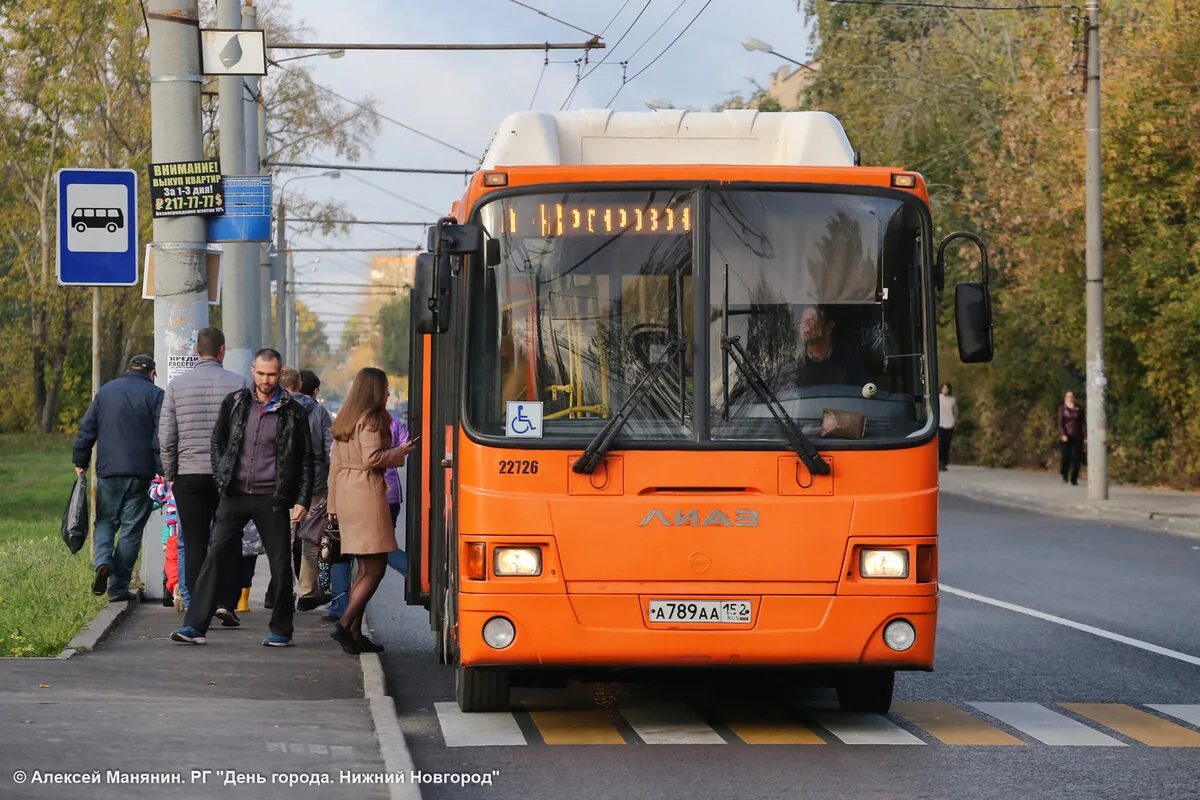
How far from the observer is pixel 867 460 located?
29.2 feet

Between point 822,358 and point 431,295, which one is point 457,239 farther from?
point 822,358

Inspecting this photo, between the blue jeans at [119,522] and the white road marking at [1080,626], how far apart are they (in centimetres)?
657

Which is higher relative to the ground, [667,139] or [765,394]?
[667,139]

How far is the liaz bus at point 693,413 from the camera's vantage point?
28.9 ft

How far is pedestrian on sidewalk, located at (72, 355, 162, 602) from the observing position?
13898 millimetres

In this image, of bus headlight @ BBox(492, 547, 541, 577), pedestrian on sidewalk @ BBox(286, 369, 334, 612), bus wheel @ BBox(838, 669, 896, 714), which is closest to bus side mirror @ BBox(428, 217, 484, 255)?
bus headlight @ BBox(492, 547, 541, 577)

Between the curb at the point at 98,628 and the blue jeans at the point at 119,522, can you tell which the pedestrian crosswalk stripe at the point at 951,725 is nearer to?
the curb at the point at 98,628

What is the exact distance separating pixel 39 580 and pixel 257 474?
4.29 meters

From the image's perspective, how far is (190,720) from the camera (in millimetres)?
8773

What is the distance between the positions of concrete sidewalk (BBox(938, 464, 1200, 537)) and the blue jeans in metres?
14.2

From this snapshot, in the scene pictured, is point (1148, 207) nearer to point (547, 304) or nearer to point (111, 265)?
point (111, 265)

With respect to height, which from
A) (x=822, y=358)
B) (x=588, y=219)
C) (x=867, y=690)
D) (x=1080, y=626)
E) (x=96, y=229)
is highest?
(x=96, y=229)

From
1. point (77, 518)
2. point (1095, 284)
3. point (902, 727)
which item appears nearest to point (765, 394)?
point (902, 727)

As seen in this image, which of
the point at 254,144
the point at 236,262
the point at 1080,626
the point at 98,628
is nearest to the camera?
the point at 98,628
